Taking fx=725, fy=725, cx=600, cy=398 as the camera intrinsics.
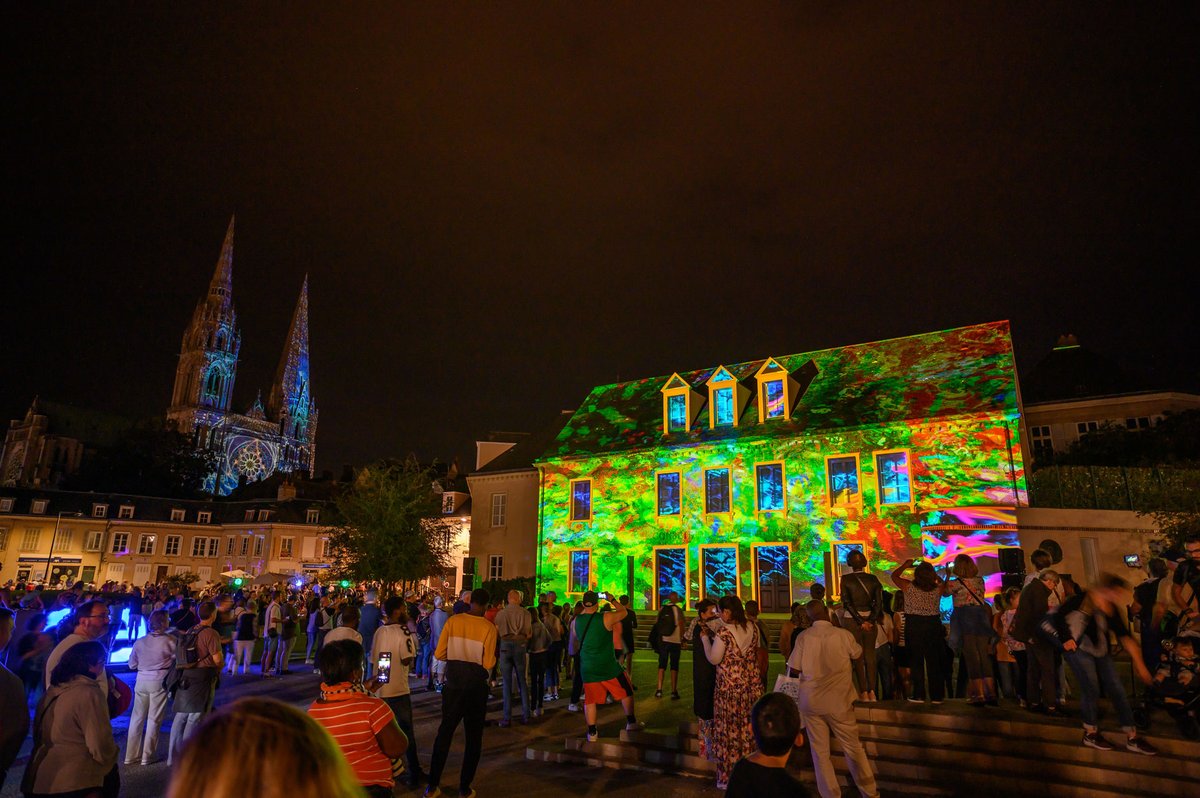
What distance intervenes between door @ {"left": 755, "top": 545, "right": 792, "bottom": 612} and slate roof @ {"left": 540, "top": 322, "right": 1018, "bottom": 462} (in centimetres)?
413

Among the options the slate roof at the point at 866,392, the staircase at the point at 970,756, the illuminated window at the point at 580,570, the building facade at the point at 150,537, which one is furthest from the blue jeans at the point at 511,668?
the building facade at the point at 150,537

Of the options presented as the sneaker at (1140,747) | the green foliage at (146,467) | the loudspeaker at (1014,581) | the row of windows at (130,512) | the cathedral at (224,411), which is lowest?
the sneaker at (1140,747)

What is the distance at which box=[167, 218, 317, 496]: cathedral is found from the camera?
367 ft

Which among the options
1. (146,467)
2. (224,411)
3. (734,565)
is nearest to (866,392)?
(734,565)

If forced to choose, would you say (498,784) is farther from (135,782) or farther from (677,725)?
(135,782)

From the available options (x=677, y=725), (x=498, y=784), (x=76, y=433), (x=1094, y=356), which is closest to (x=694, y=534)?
(x=677, y=725)

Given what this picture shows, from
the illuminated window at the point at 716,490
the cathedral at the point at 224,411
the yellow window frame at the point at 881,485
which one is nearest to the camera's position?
the yellow window frame at the point at 881,485

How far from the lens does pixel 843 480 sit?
79.9 feet

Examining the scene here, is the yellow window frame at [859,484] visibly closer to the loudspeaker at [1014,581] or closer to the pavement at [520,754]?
the pavement at [520,754]

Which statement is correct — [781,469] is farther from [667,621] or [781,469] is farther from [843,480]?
[667,621]

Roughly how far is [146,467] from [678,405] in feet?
225

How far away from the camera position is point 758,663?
8055 mm

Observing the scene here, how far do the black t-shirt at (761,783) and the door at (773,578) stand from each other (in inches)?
863

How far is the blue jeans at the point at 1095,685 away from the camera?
7781mm
